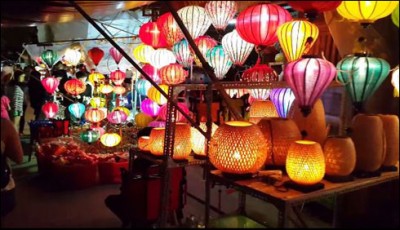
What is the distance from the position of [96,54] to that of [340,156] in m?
7.94

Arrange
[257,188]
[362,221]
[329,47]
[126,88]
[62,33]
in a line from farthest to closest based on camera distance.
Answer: [126,88], [62,33], [329,47], [362,221], [257,188]

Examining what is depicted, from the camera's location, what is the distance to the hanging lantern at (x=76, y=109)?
9.52 metres

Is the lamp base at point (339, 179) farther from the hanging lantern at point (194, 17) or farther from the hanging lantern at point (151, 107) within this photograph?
the hanging lantern at point (151, 107)

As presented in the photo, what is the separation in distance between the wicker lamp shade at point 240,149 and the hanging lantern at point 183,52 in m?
3.78

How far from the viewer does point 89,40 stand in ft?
30.2

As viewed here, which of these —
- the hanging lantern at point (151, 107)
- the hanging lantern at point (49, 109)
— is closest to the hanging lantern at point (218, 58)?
the hanging lantern at point (151, 107)

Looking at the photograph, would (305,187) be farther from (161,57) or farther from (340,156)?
(161,57)

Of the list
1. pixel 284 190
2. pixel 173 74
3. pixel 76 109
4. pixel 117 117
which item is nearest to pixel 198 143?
pixel 284 190

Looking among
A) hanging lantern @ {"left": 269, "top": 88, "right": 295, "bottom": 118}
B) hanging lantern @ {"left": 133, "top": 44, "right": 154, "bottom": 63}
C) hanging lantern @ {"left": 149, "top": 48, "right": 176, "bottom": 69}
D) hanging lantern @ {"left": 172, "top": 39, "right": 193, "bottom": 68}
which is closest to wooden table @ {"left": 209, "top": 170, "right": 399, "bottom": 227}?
hanging lantern @ {"left": 269, "top": 88, "right": 295, "bottom": 118}

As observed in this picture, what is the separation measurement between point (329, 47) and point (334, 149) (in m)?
3.70

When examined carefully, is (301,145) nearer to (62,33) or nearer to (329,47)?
(329,47)

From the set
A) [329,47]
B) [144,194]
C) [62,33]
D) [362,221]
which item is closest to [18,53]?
[62,33]

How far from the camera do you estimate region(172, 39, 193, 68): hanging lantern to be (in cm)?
614

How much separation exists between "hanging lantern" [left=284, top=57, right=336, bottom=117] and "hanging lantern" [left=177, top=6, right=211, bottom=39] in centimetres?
305
